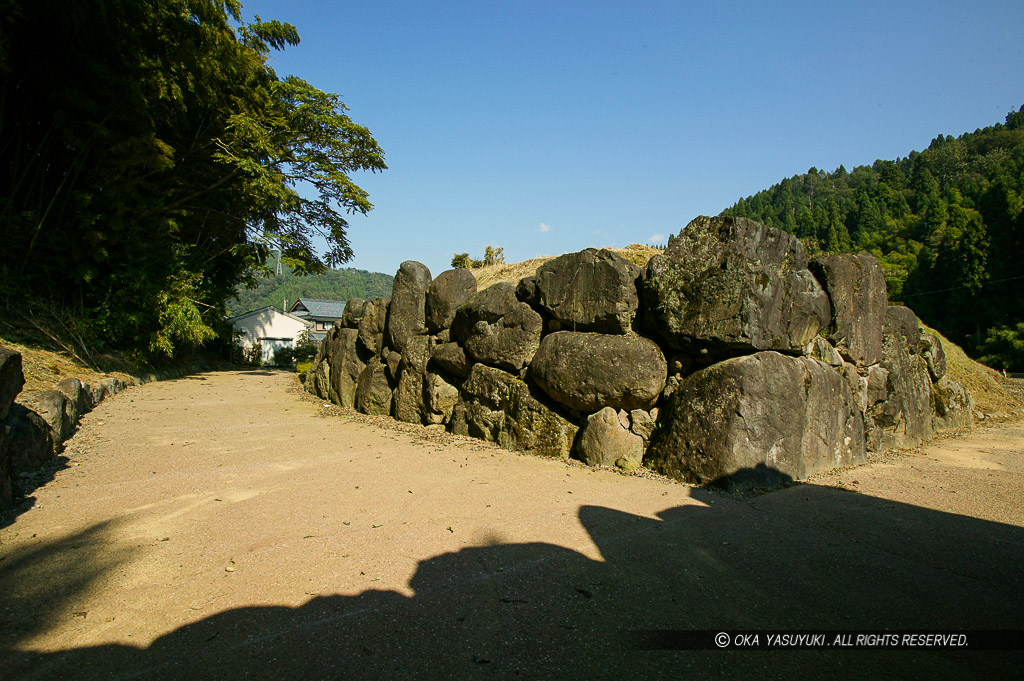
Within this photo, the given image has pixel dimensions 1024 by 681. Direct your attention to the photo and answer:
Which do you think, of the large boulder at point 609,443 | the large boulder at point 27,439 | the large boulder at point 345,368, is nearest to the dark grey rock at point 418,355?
the large boulder at point 345,368

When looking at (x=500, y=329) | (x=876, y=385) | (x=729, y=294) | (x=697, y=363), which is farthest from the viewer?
(x=500, y=329)

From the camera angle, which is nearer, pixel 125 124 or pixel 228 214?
pixel 125 124

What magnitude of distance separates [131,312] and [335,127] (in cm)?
814

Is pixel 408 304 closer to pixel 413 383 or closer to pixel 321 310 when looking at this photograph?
pixel 413 383

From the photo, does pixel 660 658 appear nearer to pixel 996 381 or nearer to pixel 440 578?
pixel 440 578

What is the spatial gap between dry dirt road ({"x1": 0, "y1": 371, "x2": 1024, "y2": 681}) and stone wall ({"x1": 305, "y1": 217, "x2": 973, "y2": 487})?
1.77ft

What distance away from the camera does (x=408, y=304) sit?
31.4 ft

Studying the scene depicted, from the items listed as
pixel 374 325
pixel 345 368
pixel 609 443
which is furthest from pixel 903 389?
pixel 345 368

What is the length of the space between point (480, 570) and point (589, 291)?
13.4 feet

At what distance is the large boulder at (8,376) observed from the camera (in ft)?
12.6

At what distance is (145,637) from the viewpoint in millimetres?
2637

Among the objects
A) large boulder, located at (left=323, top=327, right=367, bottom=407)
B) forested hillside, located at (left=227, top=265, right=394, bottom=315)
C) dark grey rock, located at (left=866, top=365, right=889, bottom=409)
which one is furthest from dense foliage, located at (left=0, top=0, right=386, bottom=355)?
forested hillside, located at (left=227, top=265, right=394, bottom=315)

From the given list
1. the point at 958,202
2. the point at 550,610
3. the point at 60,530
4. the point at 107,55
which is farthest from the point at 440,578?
the point at 958,202

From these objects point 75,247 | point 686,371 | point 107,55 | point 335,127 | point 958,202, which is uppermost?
point 958,202
